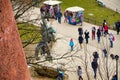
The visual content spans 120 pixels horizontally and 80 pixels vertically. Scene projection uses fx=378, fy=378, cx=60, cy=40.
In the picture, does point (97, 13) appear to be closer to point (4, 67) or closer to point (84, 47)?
point (84, 47)

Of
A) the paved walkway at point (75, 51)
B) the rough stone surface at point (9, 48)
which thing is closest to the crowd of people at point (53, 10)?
the paved walkway at point (75, 51)

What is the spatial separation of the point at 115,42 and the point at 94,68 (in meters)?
7.54

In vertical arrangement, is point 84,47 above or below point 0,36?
below

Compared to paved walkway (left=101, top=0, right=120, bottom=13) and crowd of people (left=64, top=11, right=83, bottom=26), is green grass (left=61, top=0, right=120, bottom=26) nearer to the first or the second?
paved walkway (left=101, top=0, right=120, bottom=13)

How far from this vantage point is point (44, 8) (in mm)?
34188

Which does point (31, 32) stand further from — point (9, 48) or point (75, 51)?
point (9, 48)

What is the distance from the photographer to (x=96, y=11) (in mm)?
38531

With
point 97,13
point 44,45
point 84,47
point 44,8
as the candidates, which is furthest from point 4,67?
point 97,13

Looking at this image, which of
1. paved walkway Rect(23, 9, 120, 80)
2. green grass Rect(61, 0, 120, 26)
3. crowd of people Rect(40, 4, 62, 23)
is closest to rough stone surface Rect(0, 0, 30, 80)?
paved walkway Rect(23, 9, 120, 80)

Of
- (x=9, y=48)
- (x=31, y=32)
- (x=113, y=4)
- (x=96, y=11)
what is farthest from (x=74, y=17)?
(x=9, y=48)

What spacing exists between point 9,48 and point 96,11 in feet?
111

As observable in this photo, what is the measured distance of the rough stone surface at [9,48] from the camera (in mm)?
4875

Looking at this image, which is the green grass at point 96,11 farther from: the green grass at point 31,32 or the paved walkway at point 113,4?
the green grass at point 31,32

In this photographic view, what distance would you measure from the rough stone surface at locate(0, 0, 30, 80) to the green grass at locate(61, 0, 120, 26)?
2894 cm
